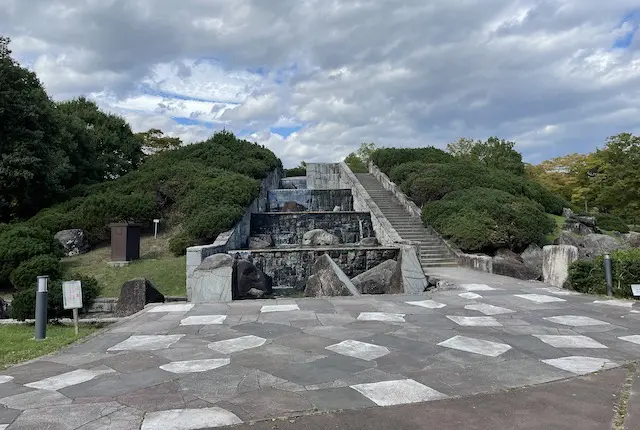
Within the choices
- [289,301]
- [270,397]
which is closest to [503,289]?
[289,301]

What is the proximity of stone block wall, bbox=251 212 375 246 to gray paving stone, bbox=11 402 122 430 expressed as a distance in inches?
621

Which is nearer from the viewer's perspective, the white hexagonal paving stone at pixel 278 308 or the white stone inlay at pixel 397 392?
the white stone inlay at pixel 397 392

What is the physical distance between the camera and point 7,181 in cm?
1962

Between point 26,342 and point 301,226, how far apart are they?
13293mm

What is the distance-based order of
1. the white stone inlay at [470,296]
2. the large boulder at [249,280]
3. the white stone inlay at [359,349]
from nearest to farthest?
the white stone inlay at [359,349]
the white stone inlay at [470,296]
the large boulder at [249,280]

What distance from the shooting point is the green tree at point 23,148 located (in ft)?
64.5

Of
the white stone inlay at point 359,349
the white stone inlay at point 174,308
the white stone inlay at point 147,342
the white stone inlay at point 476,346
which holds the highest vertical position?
the white stone inlay at point 476,346

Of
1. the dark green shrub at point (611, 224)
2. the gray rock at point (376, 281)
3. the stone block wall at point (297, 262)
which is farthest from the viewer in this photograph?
the dark green shrub at point (611, 224)

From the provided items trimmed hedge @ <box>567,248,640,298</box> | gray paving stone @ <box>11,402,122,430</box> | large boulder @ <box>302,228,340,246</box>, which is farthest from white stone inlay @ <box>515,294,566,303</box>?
large boulder @ <box>302,228,340,246</box>

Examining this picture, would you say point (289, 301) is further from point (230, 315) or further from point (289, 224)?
point (289, 224)

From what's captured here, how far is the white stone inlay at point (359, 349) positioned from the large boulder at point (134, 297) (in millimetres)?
6019

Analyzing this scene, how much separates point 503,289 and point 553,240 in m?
9.85

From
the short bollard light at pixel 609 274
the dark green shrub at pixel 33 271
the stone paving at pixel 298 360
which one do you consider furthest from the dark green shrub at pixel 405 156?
the stone paving at pixel 298 360

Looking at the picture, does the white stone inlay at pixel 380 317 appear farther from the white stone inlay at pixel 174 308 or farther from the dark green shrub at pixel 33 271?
the dark green shrub at pixel 33 271
